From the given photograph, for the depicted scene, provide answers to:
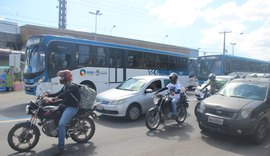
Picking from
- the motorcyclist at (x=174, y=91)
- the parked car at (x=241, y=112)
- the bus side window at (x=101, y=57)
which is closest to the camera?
the parked car at (x=241, y=112)

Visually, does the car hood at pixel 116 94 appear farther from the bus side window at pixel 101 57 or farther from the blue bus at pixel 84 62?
the bus side window at pixel 101 57

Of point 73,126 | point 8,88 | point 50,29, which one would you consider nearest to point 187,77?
point 8,88

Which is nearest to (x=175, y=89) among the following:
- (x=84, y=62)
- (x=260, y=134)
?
(x=260, y=134)

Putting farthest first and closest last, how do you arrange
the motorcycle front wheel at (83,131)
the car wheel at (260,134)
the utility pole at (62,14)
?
the utility pole at (62,14) < the car wheel at (260,134) < the motorcycle front wheel at (83,131)

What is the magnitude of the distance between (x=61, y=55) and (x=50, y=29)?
106 feet

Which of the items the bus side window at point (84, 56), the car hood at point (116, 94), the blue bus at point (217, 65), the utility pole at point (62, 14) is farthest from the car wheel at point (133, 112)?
the utility pole at point (62, 14)

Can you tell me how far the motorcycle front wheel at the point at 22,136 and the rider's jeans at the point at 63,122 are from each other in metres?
0.54

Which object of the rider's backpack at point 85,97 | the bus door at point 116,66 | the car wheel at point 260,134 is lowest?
the car wheel at point 260,134

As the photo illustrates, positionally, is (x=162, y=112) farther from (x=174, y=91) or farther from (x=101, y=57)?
(x=101, y=57)

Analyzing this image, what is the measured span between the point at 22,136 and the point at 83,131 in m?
1.36

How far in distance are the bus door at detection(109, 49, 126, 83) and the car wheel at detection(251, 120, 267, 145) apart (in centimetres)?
952

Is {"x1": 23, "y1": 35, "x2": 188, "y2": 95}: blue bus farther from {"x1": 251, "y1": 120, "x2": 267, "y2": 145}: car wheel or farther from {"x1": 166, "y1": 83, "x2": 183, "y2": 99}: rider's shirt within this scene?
{"x1": 251, "y1": 120, "x2": 267, "y2": 145}: car wheel

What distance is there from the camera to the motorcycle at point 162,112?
289 inches

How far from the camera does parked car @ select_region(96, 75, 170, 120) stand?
828 centimetres
